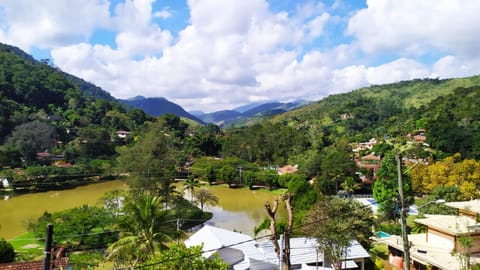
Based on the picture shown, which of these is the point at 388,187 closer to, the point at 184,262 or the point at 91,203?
the point at 184,262

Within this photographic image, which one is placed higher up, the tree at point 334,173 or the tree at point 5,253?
the tree at point 334,173

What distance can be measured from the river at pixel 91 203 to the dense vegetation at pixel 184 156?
1.82m

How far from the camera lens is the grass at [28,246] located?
2120 cm

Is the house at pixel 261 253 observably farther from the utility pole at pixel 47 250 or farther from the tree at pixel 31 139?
the tree at pixel 31 139

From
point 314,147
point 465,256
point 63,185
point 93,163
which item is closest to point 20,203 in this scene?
point 63,185

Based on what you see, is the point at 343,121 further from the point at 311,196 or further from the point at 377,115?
the point at 311,196

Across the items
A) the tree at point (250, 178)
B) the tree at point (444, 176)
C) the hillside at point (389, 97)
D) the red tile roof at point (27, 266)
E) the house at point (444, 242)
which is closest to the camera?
the red tile roof at point (27, 266)

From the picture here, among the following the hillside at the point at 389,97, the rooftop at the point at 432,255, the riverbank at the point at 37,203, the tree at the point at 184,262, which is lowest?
the riverbank at the point at 37,203

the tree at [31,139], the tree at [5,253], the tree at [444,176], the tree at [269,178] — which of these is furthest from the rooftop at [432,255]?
the tree at [31,139]

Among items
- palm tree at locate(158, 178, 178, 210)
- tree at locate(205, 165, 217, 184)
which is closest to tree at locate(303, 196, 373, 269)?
palm tree at locate(158, 178, 178, 210)

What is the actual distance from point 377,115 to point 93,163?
248ft

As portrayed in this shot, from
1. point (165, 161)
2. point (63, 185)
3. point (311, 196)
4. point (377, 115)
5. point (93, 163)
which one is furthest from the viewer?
point (377, 115)

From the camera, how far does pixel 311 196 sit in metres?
28.0

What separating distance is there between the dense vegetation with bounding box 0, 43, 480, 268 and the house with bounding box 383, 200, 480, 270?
Answer: 2.21 meters
